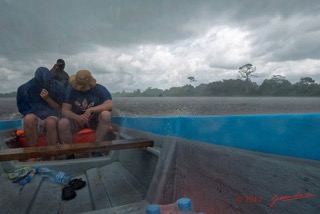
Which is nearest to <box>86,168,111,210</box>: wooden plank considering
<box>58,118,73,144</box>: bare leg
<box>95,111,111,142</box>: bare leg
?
<box>95,111,111,142</box>: bare leg

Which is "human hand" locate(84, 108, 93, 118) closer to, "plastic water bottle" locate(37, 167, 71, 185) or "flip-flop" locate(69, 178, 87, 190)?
"plastic water bottle" locate(37, 167, 71, 185)

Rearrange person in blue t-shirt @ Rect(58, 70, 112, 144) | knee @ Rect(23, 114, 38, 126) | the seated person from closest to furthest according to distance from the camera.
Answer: knee @ Rect(23, 114, 38, 126) < person in blue t-shirt @ Rect(58, 70, 112, 144) < the seated person

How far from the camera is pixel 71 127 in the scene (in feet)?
10.6

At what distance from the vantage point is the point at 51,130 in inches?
123

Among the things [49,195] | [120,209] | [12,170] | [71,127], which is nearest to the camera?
[120,209]

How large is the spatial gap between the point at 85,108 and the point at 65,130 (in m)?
0.44

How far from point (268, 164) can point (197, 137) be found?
52 centimetres

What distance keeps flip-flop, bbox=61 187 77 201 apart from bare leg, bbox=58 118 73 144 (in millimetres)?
913

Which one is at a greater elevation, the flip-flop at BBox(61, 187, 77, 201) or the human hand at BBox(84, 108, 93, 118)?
the human hand at BBox(84, 108, 93, 118)

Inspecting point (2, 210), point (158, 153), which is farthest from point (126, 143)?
point (2, 210)

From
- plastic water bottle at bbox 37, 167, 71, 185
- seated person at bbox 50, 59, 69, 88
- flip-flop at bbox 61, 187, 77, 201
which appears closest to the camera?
flip-flop at bbox 61, 187, 77, 201

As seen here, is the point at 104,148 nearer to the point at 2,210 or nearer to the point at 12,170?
the point at 2,210

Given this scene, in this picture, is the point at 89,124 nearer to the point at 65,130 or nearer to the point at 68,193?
the point at 65,130

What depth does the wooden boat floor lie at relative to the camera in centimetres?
204
